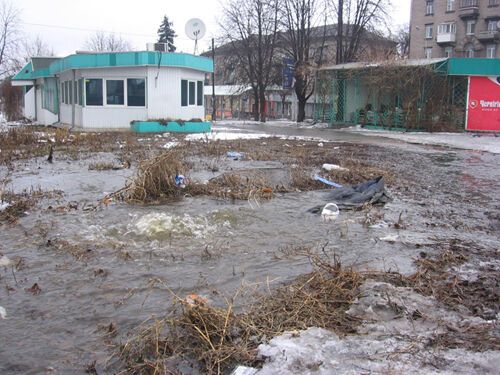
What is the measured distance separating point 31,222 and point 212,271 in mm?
3021

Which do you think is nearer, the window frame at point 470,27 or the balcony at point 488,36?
the balcony at point 488,36

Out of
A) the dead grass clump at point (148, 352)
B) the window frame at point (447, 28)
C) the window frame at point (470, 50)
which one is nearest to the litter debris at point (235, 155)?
the dead grass clump at point (148, 352)

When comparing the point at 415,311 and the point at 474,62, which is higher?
the point at 474,62

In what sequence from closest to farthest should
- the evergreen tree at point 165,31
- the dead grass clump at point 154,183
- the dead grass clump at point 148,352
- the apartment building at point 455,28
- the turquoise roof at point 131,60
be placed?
the dead grass clump at point 148,352 < the dead grass clump at point 154,183 < the turquoise roof at point 131,60 < the apartment building at point 455,28 < the evergreen tree at point 165,31

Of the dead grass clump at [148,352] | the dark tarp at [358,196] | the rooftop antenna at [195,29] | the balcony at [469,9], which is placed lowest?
the dead grass clump at [148,352]

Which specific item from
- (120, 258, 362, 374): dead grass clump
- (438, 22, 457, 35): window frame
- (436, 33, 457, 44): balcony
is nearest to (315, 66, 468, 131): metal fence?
(120, 258, 362, 374): dead grass clump

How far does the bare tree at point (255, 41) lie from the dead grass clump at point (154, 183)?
32525 mm

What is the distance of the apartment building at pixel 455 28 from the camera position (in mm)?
52750

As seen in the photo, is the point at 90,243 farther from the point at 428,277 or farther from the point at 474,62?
the point at 474,62

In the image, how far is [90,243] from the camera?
5.75 meters

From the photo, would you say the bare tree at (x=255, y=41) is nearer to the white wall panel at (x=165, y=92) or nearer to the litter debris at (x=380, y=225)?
the white wall panel at (x=165, y=92)

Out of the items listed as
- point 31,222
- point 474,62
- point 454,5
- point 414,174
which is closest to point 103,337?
point 31,222

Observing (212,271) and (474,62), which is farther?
(474,62)

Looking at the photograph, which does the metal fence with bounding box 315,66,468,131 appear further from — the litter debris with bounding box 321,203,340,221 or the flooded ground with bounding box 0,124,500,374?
the litter debris with bounding box 321,203,340,221
